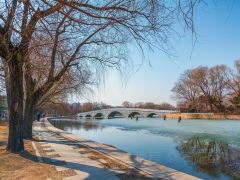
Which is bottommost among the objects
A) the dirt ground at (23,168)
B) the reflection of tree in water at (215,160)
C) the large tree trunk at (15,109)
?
the reflection of tree in water at (215,160)

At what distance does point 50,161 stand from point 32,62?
3258 millimetres

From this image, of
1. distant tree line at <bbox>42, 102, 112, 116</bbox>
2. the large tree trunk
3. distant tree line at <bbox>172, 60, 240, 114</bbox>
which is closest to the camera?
Answer: the large tree trunk

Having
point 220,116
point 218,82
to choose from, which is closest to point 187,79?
point 218,82

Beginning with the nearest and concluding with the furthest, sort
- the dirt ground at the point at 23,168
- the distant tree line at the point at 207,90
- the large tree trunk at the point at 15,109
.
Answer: the dirt ground at the point at 23,168, the large tree trunk at the point at 15,109, the distant tree line at the point at 207,90

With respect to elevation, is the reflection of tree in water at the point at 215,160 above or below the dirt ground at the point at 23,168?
below

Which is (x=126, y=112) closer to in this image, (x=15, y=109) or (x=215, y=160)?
(x=215, y=160)

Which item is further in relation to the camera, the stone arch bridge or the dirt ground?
the stone arch bridge

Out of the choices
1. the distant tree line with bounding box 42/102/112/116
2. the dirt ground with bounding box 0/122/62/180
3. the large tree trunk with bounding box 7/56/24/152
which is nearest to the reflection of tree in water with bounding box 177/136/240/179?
the dirt ground with bounding box 0/122/62/180

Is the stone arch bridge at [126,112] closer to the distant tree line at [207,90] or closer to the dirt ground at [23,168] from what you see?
the distant tree line at [207,90]

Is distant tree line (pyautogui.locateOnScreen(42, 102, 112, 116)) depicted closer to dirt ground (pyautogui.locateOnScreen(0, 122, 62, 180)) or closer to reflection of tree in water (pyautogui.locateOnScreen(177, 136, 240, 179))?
reflection of tree in water (pyautogui.locateOnScreen(177, 136, 240, 179))

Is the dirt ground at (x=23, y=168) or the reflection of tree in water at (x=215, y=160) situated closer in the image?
the dirt ground at (x=23, y=168)

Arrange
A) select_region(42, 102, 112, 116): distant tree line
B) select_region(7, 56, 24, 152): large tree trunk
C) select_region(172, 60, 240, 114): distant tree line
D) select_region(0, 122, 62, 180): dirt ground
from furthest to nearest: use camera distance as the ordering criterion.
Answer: select_region(172, 60, 240, 114): distant tree line, select_region(42, 102, 112, 116): distant tree line, select_region(7, 56, 24, 152): large tree trunk, select_region(0, 122, 62, 180): dirt ground

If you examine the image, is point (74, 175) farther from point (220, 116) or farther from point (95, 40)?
point (220, 116)

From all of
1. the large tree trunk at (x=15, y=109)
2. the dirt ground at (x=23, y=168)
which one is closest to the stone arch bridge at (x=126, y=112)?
the large tree trunk at (x=15, y=109)
